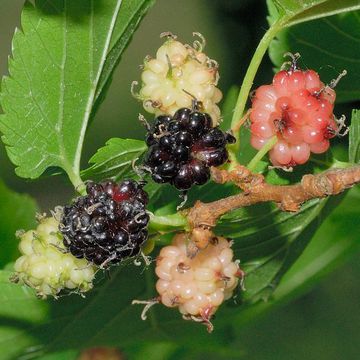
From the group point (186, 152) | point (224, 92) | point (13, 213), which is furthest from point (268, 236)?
point (224, 92)

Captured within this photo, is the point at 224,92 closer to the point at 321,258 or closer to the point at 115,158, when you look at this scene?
the point at 321,258

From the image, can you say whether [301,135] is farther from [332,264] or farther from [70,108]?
[332,264]

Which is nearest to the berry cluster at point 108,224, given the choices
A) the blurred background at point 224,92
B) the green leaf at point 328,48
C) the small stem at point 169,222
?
the small stem at point 169,222

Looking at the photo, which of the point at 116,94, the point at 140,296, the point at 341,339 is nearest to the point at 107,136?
the point at 116,94

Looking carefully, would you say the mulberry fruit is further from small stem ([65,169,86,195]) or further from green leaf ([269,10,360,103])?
green leaf ([269,10,360,103])

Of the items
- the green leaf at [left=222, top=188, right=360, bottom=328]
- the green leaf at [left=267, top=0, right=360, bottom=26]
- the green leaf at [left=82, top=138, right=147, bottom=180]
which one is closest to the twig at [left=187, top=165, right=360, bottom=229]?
the green leaf at [left=82, top=138, right=147, bottom=180]

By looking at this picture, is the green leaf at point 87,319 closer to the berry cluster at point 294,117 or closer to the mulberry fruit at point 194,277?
the mulberry fruit at point 194,277
